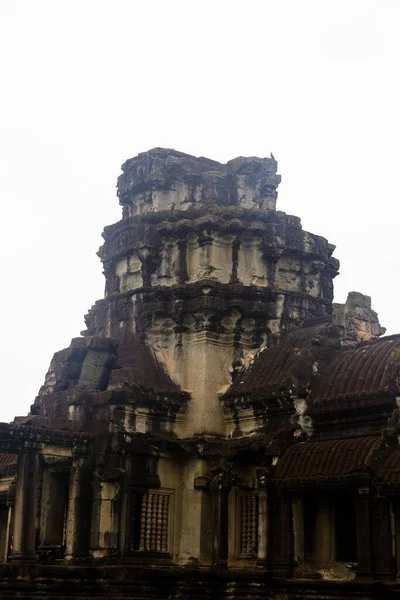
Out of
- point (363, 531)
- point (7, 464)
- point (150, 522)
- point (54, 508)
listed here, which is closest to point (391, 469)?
point (363, 531)

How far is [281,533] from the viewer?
19469 mm

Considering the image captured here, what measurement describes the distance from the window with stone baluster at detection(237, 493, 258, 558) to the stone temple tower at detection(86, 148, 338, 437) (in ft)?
6.75

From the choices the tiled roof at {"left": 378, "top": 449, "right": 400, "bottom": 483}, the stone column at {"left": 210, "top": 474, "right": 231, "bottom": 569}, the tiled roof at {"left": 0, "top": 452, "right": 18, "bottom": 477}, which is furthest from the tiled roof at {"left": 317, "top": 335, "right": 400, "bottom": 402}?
the tiled roof at {"left": 0, "top": 452, "right": 18, "bottom": 477}

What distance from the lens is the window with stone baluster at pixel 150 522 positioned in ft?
70.0

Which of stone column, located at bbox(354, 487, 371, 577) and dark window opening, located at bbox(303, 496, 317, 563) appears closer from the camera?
stone column, located at bbox(354, 487, 371, 577)

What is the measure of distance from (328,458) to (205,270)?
7095 mm

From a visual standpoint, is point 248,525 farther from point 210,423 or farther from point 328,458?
point 328,458

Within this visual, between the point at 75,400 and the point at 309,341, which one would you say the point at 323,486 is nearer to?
the point at 309,341

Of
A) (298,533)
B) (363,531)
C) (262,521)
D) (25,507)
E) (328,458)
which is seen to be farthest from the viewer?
(25,507)

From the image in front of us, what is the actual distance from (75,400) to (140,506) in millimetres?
3016

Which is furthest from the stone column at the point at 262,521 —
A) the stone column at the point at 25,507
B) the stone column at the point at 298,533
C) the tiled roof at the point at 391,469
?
the stone column at the point at 25,507

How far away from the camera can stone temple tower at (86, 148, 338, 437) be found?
23.5m

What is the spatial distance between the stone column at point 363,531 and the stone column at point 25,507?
23.1 feet

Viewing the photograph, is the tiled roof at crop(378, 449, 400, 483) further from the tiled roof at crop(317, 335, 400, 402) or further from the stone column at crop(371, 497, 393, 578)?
the tiled roof at crop(317, 335, 400, 402)
